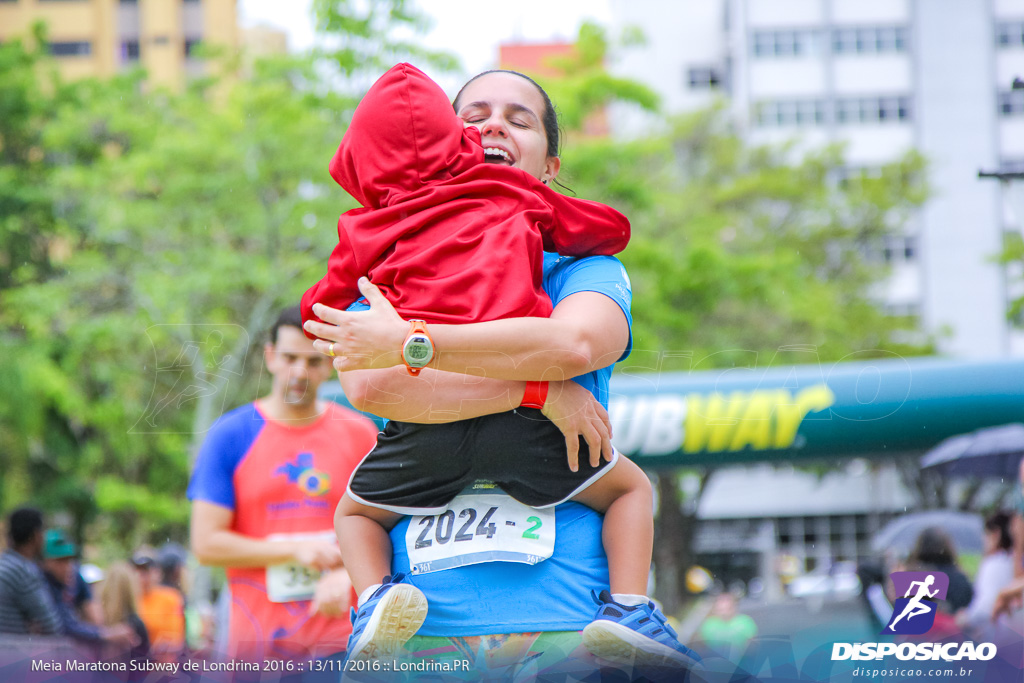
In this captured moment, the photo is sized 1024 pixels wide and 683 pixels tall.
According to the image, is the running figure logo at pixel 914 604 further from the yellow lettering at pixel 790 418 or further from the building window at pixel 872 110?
the building window at pixel 872 110

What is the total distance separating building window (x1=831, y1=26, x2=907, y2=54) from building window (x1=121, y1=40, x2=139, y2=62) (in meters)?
20.4

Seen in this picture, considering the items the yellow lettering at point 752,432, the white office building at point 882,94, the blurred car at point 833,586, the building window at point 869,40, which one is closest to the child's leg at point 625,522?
the blurred car at point 833,586

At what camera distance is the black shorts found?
1.41 metres

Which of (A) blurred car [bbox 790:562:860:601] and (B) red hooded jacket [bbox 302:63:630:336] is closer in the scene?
(B) red hooded jacket [bbox 302:63:630:336]

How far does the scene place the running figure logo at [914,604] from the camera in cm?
184

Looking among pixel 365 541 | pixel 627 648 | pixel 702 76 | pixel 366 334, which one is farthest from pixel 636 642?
pixel 702 76

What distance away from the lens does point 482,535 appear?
1.44 metres

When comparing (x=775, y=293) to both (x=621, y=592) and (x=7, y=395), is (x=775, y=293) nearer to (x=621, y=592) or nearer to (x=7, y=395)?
(x=7, y=395)

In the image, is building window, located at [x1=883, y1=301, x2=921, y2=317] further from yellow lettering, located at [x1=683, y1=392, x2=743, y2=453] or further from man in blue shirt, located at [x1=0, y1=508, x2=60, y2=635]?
man in blue shirt, located at [x1=0, y1=508, x2=60, y2=635]

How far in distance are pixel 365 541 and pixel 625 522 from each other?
0.40 m

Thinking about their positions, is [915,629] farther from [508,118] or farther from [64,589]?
[64,589]

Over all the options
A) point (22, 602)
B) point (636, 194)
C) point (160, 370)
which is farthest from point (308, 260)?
point (160, 370)

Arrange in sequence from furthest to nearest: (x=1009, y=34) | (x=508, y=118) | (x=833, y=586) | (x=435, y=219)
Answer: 1. (x=833, y=586)
2. (x=1009, y=34)
3. (x=508, y=118)
4. (x=435, y=219)

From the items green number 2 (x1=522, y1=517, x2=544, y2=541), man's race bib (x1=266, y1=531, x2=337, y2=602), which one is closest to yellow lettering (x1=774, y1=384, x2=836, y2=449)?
man's race bib (x1=266, y1=531, x2=337, y2=602)
